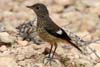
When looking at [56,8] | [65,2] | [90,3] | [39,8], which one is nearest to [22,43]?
[39,8]

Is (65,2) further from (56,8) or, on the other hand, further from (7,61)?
(7,61)

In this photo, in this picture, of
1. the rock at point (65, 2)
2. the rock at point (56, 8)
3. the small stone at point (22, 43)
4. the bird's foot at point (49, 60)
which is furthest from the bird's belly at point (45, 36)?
the rock at point (65, 2)

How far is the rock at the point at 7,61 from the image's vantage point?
26.6 feet

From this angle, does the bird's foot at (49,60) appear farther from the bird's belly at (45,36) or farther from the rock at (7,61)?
the rock at (7,61)

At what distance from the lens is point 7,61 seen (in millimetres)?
8156

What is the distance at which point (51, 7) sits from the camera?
13492 mm

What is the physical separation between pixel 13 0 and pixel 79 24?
2.30 metres

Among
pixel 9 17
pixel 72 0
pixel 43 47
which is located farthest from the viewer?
pixel 72 0

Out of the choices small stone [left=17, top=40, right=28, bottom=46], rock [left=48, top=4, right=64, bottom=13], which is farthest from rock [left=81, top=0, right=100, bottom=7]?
small stone [left=17, top=40, right=28, bottom=46]

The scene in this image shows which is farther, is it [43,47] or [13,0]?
[13,0]

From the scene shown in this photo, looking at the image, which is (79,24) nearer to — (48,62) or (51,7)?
(51,7)

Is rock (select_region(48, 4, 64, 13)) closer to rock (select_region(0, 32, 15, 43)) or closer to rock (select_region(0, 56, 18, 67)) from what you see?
rock (select_region(0, 32, 15, 43))

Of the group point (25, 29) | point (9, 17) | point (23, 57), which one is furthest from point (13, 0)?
point (23, 57)

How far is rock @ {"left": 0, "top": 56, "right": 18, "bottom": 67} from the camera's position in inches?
319
